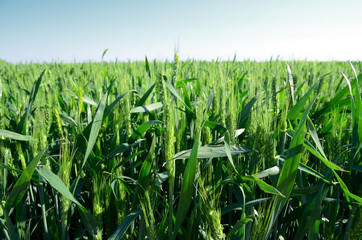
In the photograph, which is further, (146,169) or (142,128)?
(142,128)

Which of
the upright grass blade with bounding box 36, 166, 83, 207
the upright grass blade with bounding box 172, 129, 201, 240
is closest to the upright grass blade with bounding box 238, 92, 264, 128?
the upright grass blade with bounding box 172, 129, 201, 240

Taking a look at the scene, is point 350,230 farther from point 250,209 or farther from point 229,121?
point 229,121

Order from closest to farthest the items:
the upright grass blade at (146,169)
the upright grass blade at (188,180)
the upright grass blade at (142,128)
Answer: the upright grass blade at (188,180), the upright grass blade at (146,169), the upright grass blade at (142,128)

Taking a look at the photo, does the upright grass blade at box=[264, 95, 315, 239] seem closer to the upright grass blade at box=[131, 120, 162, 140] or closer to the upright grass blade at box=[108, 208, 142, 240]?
the upright grass blade at box=[108, 208, 142, 240]

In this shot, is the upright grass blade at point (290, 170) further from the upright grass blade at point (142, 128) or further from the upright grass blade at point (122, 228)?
the upright grass blade at point (142, 128)

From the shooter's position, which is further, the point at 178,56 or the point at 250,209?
the point at 178,56

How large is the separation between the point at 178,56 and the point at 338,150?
26.8 inches

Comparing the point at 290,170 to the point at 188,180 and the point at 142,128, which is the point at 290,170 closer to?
the point at 188,180

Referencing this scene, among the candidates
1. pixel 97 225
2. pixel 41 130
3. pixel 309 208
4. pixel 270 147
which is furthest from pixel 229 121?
pixel 41 130

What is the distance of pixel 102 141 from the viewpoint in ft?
3.02

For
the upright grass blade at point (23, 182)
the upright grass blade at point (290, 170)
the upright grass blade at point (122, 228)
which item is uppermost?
the upright grass blade at point (290, 170)

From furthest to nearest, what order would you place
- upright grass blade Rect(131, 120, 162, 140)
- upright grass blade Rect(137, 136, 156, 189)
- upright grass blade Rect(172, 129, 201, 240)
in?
upright grass blade Rect(131, 120, 162, 140)
upright grass blade Rect(137, 136, 156, 189)
upright grass blade Rect(172, 129, 201, 240)

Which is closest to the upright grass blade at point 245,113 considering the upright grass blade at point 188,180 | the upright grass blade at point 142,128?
the upright grass blade at point 142,128

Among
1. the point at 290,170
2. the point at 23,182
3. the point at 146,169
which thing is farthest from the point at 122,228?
the point at 290,170
